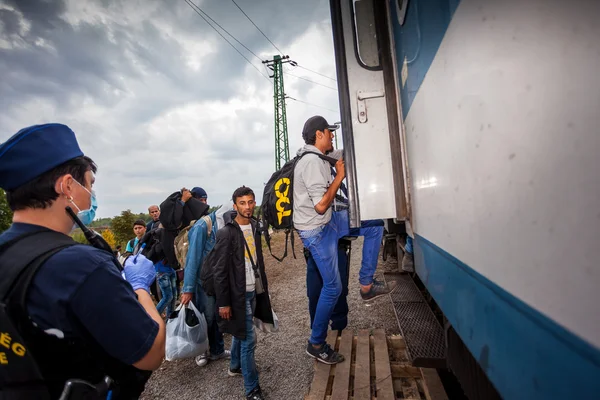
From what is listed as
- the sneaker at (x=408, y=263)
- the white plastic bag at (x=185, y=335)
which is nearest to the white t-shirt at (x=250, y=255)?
the white plastic bag at (x=185, y=335)

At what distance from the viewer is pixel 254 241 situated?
316cm

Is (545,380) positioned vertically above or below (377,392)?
above

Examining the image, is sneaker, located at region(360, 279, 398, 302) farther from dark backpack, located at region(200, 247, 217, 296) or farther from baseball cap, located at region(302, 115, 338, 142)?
baseball cap, located at region(302, 115, 338, 142)

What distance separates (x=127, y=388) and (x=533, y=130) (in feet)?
5.36

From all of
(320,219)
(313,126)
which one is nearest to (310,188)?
(320,219)

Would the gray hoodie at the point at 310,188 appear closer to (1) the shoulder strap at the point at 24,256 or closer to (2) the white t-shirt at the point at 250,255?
(2) the white t-shirt at the point at 250,255

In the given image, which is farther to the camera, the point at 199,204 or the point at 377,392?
the point at 199,204

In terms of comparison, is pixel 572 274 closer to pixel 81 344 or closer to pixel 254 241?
pixel 81 344

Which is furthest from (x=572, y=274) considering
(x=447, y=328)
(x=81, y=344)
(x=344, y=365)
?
(x=344, y=365)

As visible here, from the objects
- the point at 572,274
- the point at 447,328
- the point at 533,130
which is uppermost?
the point at 533,130

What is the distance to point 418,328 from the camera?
234 cm

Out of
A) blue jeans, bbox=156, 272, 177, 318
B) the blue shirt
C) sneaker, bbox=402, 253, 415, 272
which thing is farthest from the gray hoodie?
blue jeans, bbox=156, 272, 177, 318

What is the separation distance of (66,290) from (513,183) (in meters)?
1.37

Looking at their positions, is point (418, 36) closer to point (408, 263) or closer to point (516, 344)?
point (516, 344)
